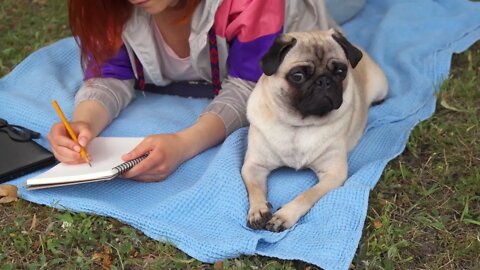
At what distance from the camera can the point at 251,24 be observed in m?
2.99

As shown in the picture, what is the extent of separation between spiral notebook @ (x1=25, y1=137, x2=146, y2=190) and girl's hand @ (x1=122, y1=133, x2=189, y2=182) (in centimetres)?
3

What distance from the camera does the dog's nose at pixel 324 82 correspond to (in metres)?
2.46

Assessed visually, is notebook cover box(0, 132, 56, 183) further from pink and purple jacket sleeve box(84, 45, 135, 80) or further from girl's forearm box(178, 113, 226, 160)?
girl's forearm box(178, 113, 226, 160)

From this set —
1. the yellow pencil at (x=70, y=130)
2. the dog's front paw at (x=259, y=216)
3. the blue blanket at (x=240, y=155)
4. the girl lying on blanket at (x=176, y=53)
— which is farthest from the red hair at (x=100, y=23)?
the dog's front paw at (x=259, y=216)

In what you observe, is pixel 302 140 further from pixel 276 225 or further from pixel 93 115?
pixel 93 115

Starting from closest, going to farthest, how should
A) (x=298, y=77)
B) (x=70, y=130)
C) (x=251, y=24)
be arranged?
(x=298, y=77) < (x=70, y=130) < (x=251, y=24)

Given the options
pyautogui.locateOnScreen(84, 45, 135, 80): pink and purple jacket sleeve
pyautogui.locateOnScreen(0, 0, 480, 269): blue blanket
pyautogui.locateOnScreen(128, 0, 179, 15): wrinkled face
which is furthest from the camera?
pyautogui.locateOnScreen(84, 45, 135, 80): pink and purple jacket sleeve

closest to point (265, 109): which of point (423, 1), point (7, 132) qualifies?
point (7, 132)

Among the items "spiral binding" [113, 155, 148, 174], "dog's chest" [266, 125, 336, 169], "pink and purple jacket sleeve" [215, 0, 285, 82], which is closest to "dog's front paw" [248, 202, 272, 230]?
"dog's chest" [266, 125, 336, 169]

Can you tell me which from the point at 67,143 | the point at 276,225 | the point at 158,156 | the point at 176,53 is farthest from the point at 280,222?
the point at 176,53

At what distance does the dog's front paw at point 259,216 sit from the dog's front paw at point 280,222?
2 centimetres

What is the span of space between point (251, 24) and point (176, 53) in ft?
1.58

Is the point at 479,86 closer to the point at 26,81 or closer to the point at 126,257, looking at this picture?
the point at 126,257

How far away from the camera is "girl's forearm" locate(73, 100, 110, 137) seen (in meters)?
2.99
